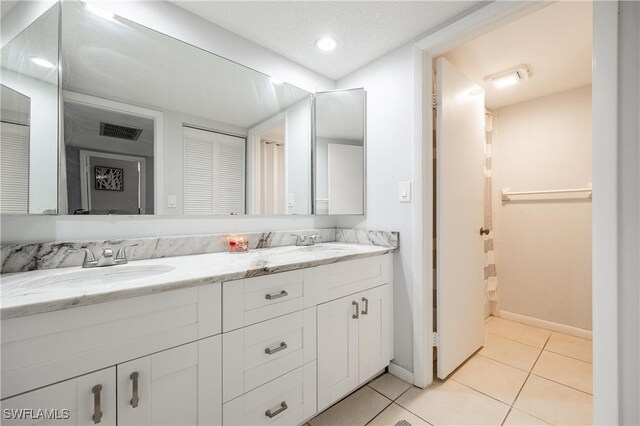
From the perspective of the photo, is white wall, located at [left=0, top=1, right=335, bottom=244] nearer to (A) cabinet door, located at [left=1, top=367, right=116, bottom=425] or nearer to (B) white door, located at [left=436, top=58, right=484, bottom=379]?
(A) cabinet door, located at [left=1, top=367, right=116, bottom=425]

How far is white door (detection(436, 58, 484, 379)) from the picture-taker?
5.60 feet

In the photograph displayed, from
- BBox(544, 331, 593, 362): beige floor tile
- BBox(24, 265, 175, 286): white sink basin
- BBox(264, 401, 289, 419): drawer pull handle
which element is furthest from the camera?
BBox(544, 331, 593, 362): beige floor tile

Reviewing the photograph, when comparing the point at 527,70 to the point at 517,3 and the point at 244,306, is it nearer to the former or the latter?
the point at 517,3

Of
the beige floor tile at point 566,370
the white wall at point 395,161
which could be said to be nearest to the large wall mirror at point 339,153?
the white wall at point 395,161

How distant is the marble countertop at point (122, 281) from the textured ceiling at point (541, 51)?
5.46 ft

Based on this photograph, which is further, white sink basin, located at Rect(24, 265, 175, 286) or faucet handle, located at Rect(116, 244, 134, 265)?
faucet handle, located at Rect(116, 244, 134, 265)

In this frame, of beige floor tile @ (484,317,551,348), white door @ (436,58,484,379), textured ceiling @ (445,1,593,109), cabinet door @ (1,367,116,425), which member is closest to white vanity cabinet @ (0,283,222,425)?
cabinet door @ (1,367,116,425)

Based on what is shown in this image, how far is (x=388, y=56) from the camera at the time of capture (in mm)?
1820

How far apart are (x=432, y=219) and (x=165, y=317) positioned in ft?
4.97

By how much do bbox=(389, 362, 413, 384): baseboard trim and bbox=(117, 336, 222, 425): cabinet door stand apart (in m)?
1.20

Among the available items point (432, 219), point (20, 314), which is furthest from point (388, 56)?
point (20, 314)

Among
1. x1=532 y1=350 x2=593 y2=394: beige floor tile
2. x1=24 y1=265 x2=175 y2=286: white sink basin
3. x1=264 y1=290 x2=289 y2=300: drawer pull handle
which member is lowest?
x1=532 y1=350 x2=593 y2=394: beige floor tile

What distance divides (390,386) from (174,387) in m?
1.30

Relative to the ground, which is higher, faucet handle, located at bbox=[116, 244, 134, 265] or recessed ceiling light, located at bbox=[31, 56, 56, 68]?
recessed ceiling light, located at bbox=[31, 56, 56, 68]
